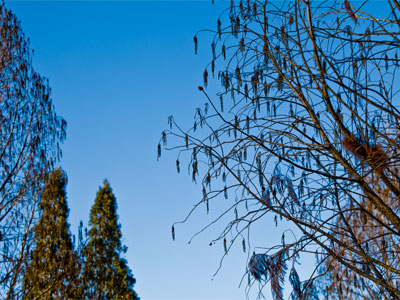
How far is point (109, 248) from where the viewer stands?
17.5 metres

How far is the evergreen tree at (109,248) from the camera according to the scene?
631 inches

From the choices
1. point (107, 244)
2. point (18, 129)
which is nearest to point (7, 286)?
point (18, 129)

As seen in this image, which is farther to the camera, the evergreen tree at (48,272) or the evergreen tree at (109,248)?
the evergreen tree at (109,248)

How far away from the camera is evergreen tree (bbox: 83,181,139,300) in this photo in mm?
16016

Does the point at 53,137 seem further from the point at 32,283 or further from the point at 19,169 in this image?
the point at 32,283

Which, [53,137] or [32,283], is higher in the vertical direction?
[53,137]

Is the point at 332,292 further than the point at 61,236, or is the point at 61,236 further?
the point at 61,236

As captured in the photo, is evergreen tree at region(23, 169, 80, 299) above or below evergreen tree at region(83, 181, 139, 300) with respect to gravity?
below

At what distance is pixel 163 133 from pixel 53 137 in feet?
19.5

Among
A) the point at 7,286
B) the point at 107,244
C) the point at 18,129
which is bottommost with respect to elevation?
the point at 7,286

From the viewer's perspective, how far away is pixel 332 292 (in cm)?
651

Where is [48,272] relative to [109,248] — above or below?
below

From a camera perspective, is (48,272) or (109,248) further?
(109,248)

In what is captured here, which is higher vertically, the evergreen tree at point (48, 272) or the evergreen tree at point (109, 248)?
the evergreen tree at point (109, 248)
